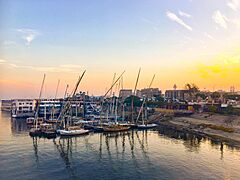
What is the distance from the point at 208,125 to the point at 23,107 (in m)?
48.5

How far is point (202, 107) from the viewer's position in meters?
55.9

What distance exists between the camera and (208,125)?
135 feet

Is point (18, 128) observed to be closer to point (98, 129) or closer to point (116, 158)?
point (98, 129)

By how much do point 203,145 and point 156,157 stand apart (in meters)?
8.28

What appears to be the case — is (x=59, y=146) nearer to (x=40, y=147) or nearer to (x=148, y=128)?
(x=40, y=147)

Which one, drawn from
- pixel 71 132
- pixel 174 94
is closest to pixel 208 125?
pixel 71 132

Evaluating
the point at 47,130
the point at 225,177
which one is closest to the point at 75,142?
the point at 47,130

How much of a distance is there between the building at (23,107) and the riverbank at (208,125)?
110ft

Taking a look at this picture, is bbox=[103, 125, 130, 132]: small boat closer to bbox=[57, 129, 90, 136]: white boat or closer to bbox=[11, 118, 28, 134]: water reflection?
bbox=[57, 129, 90, 136]: white boat

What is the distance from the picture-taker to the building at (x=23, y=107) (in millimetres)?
66875

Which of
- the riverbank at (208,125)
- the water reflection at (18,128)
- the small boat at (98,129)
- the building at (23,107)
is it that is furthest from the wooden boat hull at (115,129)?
the building at (23,107)

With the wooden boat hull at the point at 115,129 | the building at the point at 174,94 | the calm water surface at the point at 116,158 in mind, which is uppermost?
the building at the point at 174,94

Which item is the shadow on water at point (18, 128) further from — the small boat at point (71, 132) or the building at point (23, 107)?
the building at point (23, 107)

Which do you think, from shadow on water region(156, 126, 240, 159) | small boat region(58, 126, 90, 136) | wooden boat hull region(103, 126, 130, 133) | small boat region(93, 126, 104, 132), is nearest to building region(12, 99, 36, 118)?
small boat region(93, 126, 104, 132)
